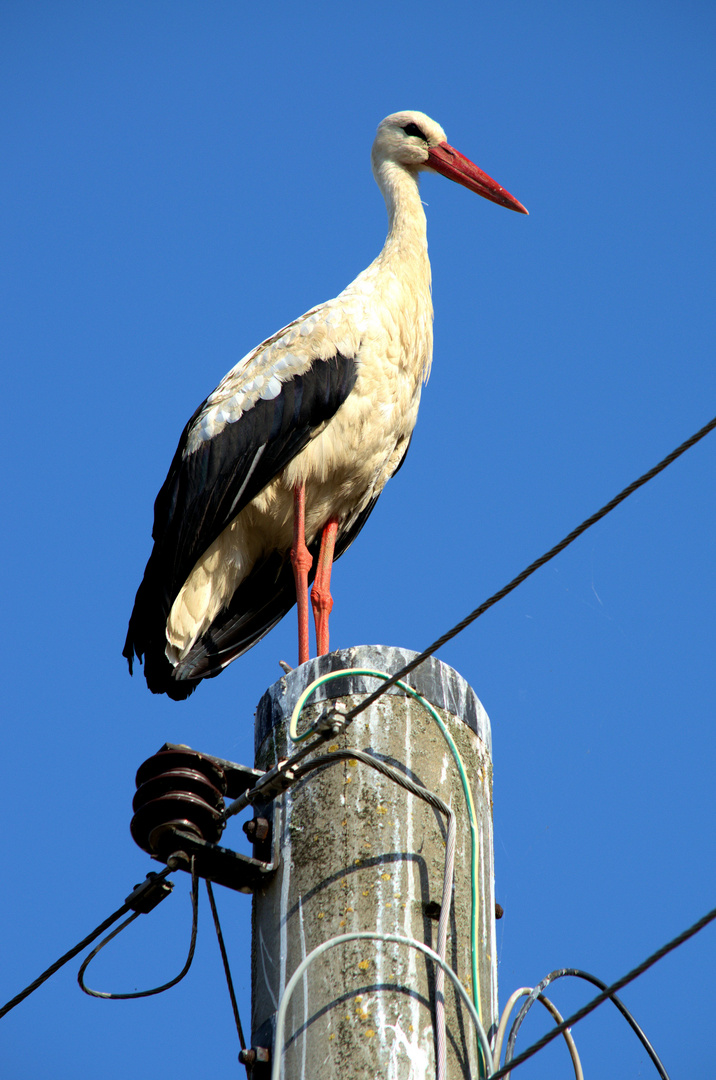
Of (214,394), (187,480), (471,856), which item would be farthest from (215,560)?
(471,856)

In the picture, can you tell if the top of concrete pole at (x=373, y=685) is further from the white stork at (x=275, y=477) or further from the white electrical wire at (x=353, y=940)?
the white stork at (x=275, y=477)

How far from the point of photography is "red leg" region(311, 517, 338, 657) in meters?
6.87

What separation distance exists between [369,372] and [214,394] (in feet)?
3.15

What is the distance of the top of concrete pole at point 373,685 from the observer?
12.8 feet

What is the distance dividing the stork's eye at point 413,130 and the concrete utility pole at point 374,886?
5987 mm

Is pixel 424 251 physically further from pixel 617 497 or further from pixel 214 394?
pixel 617 497

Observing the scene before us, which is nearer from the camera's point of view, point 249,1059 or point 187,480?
→ point 249,1059

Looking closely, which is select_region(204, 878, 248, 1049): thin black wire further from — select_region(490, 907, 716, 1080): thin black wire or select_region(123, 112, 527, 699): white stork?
select_region(123, 112, 527, 699): white stork

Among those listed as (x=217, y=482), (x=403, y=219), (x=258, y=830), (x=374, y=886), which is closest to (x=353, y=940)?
(x=374, y=886)

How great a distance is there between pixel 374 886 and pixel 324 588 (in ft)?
12.8

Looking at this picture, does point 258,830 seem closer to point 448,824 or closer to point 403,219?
point 448,824

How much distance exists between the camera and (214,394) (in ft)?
25.2

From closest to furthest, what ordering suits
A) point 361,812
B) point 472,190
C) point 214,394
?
point 361,812, point 214,394, point 472,190

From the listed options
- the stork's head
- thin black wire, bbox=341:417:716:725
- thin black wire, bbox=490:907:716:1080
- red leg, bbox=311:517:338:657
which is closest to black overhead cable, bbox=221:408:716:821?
thin black wire, bbox=341:417:716:725
